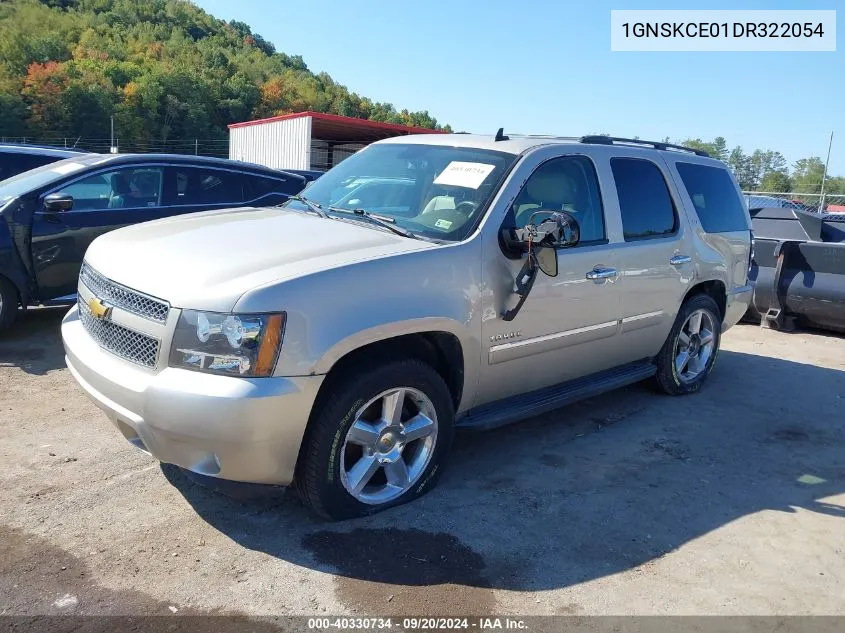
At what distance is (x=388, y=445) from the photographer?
136 inches

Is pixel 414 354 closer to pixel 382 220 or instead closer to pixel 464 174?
pixel 382 220

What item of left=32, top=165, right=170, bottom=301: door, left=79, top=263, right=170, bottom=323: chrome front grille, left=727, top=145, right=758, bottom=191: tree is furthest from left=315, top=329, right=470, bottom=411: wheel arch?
left=727, top=145, right=758, bottom=191: tree

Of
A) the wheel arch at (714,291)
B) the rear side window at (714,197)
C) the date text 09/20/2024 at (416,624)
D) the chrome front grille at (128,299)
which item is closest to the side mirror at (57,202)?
the chrome front grille at (128,299)

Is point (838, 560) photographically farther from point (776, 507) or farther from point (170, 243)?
point (170, 243)

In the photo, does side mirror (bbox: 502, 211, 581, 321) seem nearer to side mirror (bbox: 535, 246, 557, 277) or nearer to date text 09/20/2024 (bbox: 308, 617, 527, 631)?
side mirror (bbox: 535, 246, 557, 277)

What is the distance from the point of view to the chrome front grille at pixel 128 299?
2.99m

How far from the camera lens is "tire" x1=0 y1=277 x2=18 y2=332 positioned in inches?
236

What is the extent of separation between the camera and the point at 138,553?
10.0 feet

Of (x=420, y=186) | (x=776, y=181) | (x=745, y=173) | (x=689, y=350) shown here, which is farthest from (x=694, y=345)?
(x=776, y=181)

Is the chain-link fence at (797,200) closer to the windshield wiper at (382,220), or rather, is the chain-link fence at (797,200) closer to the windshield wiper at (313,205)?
the windshield wiper at (313,205)

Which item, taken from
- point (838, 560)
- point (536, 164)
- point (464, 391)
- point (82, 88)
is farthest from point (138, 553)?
point (82, 88)

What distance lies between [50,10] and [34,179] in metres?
119

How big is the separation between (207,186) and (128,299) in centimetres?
441

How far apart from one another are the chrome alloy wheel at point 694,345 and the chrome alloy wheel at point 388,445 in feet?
9.13
